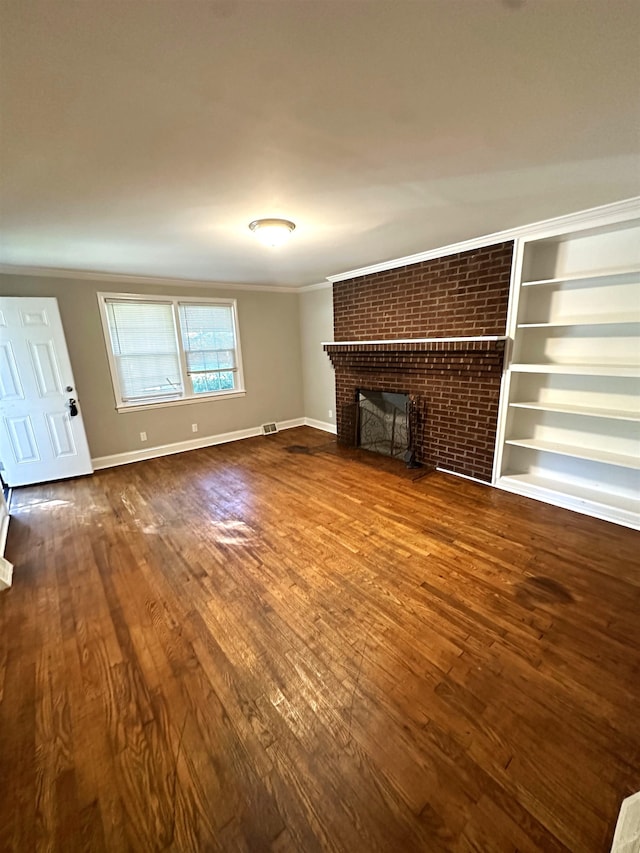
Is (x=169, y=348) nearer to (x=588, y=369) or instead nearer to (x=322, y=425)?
(x=322, y=425)

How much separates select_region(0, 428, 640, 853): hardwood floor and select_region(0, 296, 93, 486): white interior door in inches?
51.8

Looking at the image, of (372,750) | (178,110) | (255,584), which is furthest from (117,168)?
(372,750)

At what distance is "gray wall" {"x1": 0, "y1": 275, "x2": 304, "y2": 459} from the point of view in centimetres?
392

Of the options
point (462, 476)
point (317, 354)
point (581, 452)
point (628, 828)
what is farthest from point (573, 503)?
point (317, 354)

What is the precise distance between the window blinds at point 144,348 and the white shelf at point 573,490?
435 centimetres

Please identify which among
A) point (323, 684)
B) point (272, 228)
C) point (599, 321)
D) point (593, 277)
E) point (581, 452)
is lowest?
point (323, 684)

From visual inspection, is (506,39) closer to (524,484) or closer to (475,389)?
(475,389)

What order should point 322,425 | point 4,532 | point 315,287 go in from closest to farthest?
1. point 4,532
2. point 315,287
3. point 322,425

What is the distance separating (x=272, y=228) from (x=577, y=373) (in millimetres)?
2586

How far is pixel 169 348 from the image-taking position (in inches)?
182

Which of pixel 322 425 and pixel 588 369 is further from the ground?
pixel 588 369

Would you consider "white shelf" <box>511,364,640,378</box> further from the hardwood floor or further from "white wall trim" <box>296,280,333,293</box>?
"white wall trim" <box>296,280,333,293</box>

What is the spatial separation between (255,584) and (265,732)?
0.85 meters

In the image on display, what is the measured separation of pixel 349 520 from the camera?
2.84 meters
